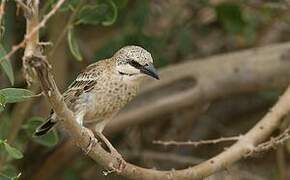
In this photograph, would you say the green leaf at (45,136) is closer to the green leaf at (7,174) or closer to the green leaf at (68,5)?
the green leaf at (7,174)

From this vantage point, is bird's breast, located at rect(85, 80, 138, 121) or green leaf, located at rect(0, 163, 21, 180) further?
bird's breast, located at rect(85, 80, 138, 121)

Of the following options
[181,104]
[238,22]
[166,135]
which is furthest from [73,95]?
[166,135]

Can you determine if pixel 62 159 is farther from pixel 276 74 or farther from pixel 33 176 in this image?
pixel 276 74

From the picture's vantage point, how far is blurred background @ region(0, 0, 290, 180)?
4.43 metres

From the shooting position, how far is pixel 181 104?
447 centimetres

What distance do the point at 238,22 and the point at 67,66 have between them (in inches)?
44.9

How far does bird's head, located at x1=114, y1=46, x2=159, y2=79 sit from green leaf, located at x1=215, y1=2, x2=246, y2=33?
1678 millimetres

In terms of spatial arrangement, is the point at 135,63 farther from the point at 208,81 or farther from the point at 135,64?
the point at 208,81

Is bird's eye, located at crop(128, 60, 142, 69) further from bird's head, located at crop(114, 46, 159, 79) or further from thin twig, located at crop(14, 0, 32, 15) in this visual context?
thin twig, located at crop(14, 0, 32, 15)

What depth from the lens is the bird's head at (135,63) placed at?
9.29 feet

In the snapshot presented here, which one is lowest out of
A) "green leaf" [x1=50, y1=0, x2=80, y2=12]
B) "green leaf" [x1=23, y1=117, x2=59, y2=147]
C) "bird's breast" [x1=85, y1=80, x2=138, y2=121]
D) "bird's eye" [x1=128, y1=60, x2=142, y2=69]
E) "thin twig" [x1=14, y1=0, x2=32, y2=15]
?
"green leaf" [x1=23, y1=117, x2=59, y2=147]

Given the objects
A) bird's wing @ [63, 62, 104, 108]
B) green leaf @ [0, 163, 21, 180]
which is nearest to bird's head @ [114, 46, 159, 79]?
bird's wing @ [63, 62, 104, 108]

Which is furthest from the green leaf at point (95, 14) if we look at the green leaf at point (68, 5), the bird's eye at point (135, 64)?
the bird's eye at point (135, 64)

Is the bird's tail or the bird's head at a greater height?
the bird's head
